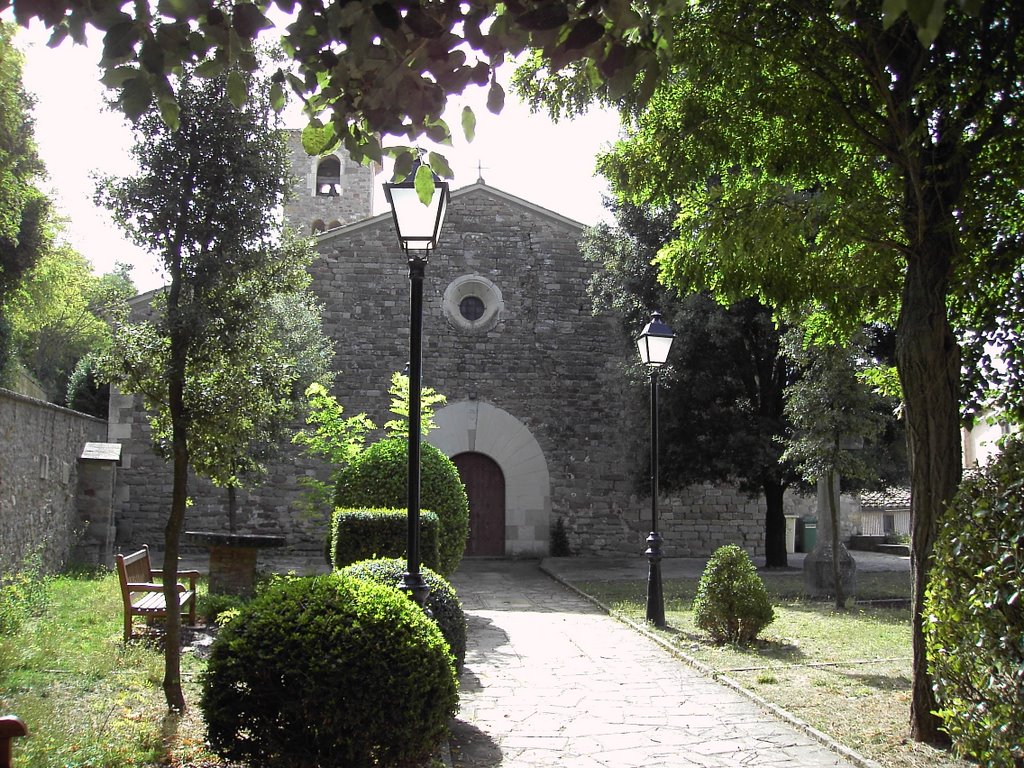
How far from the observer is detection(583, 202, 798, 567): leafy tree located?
48.9ft

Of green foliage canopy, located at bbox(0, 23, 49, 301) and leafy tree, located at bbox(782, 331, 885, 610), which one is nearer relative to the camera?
green foliage canopy, located at bbox(0, 23, 49, 301)

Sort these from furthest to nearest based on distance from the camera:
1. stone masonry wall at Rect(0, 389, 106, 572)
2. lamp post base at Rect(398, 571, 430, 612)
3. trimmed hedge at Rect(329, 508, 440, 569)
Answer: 1. stone masonry wall at Rect(0, 389, 106, 572)
2. trimmed hedge at Rect(329, 508, 440, 569)
3. lamp post base at Rect(398, 571, 430, 612)

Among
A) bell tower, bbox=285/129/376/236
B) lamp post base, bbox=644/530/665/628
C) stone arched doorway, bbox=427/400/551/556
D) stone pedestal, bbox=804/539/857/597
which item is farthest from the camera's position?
bell tower, bbox=285/129/376/236

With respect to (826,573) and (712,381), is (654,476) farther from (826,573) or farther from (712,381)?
(712,381)

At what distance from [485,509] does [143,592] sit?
959cm

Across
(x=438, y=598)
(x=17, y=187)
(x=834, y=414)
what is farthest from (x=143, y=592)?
(x=834, y=414)

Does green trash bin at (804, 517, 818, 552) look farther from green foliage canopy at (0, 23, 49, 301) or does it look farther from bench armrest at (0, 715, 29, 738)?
bench armrest at (0, 715, 29, 738)

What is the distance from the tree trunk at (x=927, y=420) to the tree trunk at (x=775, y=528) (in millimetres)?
10945

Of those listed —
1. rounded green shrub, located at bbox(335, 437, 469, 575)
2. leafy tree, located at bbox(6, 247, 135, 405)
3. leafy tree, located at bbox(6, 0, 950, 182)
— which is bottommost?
rounded green shrub, located at bbox(335, 437, 469, 575)

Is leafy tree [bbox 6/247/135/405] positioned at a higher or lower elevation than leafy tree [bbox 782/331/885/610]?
higher

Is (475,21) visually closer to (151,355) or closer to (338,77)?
(338,77)

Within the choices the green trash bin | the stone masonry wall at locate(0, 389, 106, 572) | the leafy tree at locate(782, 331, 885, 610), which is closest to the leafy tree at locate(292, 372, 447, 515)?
the stone masonry wall at locate(0, 389, 106, 572)

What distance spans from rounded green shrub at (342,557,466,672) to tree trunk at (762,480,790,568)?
37.0 feet

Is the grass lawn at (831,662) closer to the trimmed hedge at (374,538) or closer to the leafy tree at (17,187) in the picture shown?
the trimmed hedge at (374,538)
